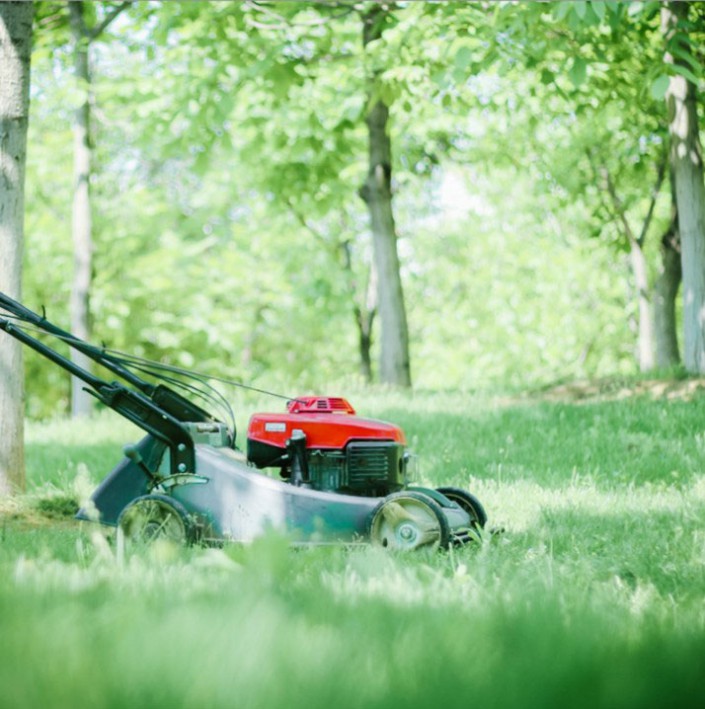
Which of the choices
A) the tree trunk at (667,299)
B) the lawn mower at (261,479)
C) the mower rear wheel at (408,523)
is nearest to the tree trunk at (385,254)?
the tree trunk at (667,299)

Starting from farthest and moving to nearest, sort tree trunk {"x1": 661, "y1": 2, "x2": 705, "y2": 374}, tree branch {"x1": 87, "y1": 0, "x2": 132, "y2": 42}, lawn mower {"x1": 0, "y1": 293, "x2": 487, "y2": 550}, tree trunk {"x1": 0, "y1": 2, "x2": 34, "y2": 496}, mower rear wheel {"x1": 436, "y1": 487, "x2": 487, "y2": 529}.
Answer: tree branch {"x1": 87, "y1": 0, "x2": 132, "y2": 42} < tree trunk {"x1": 661, "y1": 2, "x2": 705, "y2": 374} < tree trunk {"x1": 0, "y1": 2, "x2": 34, "y2": 496} < mower rear wheel {"x1": 436, "y1": 487, "x2": 487, "y2": 529} < lawn mower {"x1": 0, "y1": 293, "x2": 487, "y2": 550}

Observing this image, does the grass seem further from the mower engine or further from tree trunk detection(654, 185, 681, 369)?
tree trunk detection(654, 185, 681, 369)

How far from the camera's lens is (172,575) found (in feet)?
10.6

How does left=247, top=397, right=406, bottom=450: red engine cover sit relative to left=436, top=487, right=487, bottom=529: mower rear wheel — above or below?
above

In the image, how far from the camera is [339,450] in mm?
5188

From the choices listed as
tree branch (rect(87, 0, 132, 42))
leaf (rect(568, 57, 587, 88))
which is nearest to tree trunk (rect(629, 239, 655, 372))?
tree branch (rect(87, 0, 132, 42))

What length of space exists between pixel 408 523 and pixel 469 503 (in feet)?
2.23

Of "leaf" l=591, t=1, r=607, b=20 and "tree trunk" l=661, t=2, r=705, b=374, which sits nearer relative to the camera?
"leaf" l=591, t=1, r=607, b=20

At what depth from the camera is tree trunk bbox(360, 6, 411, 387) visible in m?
13.3

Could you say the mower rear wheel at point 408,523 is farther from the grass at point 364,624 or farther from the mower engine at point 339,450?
the mower engine at point 339,450

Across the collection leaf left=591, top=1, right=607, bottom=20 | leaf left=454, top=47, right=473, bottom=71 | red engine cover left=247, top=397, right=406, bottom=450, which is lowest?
red engine cover left=247, top=397, right=406, bottom=450

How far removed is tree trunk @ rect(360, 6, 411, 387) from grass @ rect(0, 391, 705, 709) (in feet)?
26.6

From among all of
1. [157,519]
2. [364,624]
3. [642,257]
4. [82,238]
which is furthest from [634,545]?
[642,257]

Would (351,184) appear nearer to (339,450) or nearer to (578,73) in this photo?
(578,73)
